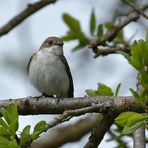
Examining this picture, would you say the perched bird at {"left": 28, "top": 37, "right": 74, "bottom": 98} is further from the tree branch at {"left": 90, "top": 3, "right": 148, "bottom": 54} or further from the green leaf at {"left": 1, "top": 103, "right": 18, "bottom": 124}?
the green leaf at {"left": 1, "top": 103, "right": 18, "bottom": 124}

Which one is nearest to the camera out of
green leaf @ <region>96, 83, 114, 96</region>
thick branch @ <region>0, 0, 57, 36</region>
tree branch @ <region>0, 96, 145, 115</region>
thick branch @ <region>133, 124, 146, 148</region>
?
thick branch @ <region>133, 124, 146, 148</region>

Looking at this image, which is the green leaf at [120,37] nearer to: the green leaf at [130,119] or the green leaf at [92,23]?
the green leaf at [92,23]

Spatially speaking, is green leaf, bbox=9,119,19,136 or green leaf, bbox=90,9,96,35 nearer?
green leaf, bbox=9,119,19,136

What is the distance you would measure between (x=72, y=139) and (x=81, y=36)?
180 cm

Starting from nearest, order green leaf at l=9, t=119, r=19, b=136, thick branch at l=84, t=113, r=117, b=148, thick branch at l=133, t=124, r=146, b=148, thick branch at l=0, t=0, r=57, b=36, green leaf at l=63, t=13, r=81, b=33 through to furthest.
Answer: green leaf at l=9, t=119, r=19, b=136 < thick branch at l=133, t=124, r=146, b=148 < thick branch at l=84, t=113, r=117, b=148 < thick branch at l=0, t=0, r=57, b=36 < green leaf at l=63, t=13, r=81, b=33

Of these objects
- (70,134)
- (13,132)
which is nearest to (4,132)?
(13,132)

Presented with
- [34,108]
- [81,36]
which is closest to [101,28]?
[81,36]

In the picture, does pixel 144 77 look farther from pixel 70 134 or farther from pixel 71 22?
pixel 70 134

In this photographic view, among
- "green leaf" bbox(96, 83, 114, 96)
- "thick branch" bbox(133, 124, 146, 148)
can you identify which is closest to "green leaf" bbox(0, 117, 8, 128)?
"thick branch" bbox(133, 124, 146, 148)

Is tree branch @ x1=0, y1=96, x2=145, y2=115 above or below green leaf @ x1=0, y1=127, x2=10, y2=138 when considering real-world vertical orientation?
above

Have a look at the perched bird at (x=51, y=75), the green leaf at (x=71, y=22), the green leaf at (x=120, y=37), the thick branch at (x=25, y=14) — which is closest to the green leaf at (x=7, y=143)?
the thick branch at (x=25, y=14)

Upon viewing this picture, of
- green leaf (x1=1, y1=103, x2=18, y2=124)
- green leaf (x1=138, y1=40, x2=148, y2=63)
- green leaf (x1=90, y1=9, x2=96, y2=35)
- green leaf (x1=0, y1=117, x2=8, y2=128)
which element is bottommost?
green leaf (x1=0, y1=117, x2=8, y2=128)

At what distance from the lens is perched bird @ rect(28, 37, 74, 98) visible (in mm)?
6266

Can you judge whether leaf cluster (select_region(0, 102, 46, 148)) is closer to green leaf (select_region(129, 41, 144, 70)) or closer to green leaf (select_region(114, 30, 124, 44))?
green leaf (select_region(129, 41, 144, 70))
